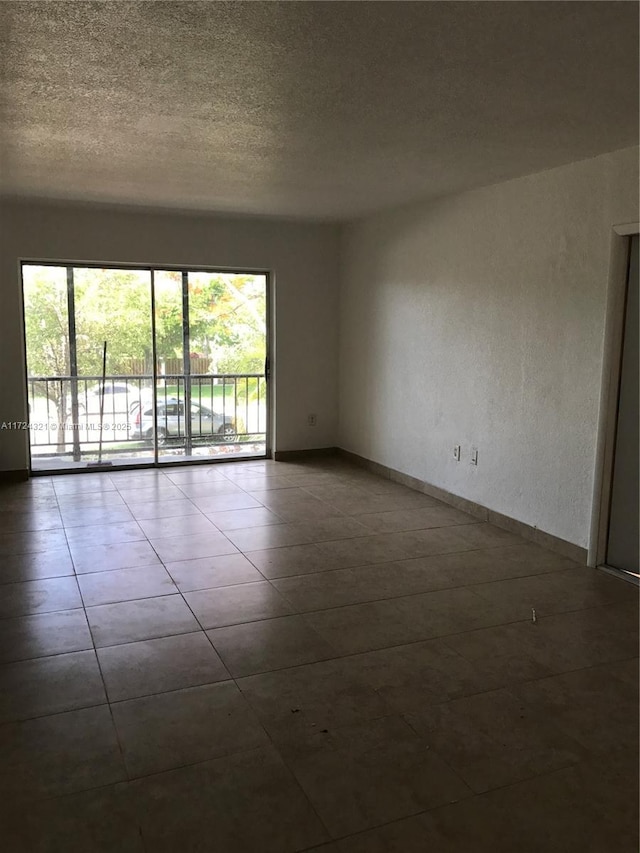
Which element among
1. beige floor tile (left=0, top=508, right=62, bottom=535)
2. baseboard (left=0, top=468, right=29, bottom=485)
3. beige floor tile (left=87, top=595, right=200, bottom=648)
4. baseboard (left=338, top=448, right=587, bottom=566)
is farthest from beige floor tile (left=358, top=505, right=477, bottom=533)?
baseboard (left=0, top=468, right=29, bottom=485)

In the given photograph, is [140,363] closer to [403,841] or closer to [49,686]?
[49,686]

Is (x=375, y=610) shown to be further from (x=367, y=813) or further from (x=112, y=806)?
(x=112, y=806)

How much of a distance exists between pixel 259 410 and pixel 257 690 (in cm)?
457

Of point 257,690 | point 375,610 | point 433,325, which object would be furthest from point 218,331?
point 257,690

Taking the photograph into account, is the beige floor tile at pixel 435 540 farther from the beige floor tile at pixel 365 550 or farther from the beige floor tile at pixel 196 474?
the beige floor tile at pixel 196 474

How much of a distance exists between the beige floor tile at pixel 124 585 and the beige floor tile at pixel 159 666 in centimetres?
51

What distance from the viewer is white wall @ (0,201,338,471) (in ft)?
18.4

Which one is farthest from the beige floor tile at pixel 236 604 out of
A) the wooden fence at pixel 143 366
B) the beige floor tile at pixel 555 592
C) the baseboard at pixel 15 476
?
the wooden fence at pixel 143 366

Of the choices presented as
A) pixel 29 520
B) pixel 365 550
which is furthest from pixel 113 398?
pixel 365 550

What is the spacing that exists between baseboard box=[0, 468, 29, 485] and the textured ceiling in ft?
8.43

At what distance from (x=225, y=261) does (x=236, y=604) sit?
388 cm

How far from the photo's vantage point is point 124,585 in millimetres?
3465

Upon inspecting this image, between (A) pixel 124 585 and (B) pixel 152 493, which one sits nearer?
(A) pixel 124 585

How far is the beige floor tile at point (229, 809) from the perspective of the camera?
69.7 inches
